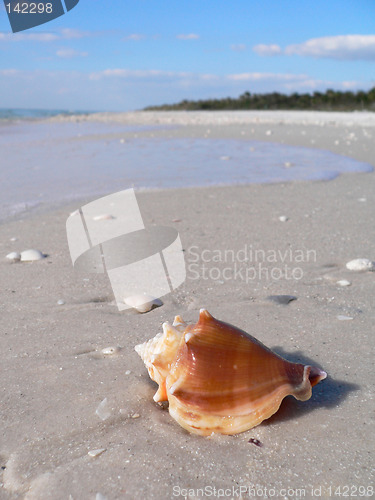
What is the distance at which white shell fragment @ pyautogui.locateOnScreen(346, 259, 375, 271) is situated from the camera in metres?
3.12

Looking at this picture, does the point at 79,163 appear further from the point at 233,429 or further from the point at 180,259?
the point at 233,429

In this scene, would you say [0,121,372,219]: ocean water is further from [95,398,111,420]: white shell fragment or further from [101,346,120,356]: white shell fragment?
[95,398,111,420]: white shell fragment

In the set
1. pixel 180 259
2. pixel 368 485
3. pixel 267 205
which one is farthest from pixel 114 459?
pixel 267 205

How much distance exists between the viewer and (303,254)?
353 cm

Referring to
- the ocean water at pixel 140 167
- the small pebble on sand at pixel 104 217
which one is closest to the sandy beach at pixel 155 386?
the small pebble on sand at pixel 104 217

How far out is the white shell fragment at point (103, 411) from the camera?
1.76 meters

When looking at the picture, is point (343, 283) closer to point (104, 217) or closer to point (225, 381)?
point (225, 381)

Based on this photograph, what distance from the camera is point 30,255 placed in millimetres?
3498

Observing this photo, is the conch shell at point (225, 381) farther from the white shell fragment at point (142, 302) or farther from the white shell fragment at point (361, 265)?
the white shell fragment at point (361, 265)

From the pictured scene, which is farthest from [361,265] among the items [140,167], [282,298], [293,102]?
[293,102]

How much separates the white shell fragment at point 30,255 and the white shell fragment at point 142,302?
3.68 feet

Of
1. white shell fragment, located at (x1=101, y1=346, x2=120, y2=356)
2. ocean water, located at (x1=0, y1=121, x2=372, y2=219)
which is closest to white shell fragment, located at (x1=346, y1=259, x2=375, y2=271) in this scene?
white shell fragment, located at (x1=101, y1=346, x2=120, y2=356)

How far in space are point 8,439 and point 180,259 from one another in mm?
2010

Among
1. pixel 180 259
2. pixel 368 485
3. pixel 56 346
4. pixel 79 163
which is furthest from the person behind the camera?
pixel 79 163
